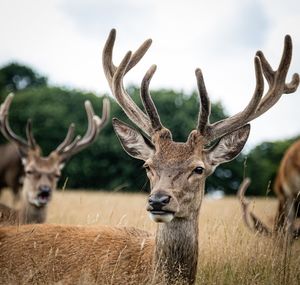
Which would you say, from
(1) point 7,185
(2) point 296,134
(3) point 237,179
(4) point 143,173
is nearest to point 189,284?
(1) point 7,185

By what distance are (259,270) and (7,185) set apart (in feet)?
31.6

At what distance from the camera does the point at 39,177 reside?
8.17m

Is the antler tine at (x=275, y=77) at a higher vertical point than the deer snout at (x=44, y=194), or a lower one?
higher

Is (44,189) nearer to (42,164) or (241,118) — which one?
(42,164)

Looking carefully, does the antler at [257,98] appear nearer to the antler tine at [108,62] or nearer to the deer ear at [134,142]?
the deer ear at [134,142]

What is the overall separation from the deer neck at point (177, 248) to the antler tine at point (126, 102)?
0.90 m

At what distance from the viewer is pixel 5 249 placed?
436 cm

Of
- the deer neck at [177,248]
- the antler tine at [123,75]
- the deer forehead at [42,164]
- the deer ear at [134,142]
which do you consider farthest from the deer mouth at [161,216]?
the deer forehead at [42,164]

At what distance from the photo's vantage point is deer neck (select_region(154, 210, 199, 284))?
4.16m

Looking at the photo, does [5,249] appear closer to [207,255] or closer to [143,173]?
[207,255]

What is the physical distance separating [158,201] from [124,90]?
151cm

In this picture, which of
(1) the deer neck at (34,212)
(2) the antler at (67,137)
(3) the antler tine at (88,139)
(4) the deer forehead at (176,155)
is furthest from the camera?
(3) the antler tine at (88,139)

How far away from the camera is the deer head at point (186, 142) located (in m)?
4.09

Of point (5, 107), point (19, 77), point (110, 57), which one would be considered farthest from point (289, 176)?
point (19, 77)
